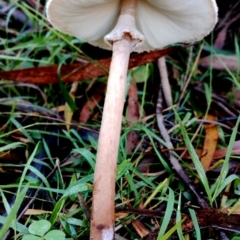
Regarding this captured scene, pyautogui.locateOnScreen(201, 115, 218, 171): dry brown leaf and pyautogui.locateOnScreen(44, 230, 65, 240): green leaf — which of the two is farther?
pyautogui.locateOnScreen(201, 115, 218, 171): dry brown leaf

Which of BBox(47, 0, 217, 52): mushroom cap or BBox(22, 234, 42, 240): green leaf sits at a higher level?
BBox(47, 0, 217, 52): mushroom cap

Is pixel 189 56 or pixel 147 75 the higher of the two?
pixel 189 56

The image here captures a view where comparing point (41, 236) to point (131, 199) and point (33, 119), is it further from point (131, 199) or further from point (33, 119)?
point (33, 119)

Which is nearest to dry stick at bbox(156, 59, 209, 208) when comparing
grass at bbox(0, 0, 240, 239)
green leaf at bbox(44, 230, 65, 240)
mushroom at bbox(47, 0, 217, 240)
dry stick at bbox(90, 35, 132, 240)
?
grass at bbox(0, 0, 240, 239)

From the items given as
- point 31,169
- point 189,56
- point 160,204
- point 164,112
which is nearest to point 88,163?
point 31,169

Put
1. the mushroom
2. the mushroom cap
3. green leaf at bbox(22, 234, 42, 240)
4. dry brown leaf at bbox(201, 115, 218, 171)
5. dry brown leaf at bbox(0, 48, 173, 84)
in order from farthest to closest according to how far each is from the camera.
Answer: dry brown leaf at bbox(0, 48, 173, 84)
dry brown leaf at bbox(201, 115, 218, 171)
the mushroom cap
the mushroom
green leaf at bbox(22, 234, 42, 240)

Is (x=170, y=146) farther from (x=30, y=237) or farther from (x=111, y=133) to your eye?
(x=30, y=237)

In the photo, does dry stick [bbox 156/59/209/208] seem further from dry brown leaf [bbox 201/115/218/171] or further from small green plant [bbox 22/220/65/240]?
small green plant [bbox 22/220/65/240]
